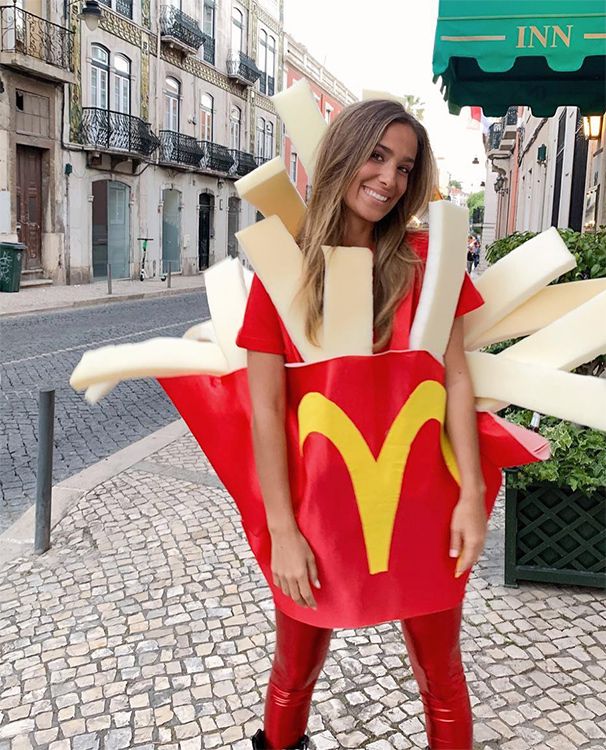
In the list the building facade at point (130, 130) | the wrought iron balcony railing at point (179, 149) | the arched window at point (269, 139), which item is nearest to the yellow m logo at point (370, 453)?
the building facade at point (130, 130)

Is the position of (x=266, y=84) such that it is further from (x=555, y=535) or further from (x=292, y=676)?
(x=292, y=676)

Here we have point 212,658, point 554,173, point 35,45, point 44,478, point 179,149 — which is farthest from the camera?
point 179,149

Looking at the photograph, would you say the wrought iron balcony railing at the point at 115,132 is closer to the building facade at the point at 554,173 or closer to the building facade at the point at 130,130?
the building facade at the point at 130,130

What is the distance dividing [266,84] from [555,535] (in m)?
32.4

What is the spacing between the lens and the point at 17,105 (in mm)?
17719

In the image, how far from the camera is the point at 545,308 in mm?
1549

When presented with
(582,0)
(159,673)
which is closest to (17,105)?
(582,0)

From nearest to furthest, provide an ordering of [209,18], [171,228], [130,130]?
[130,130], [171,228], [209,18]

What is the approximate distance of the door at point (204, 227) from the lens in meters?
28.0

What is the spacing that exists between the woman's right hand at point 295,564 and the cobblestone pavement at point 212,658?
100 centimetres

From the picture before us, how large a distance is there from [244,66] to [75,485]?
27.6 meters

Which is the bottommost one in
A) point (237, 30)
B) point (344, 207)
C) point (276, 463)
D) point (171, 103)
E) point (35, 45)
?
point (276, 463)

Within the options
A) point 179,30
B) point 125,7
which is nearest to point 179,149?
point 179,30

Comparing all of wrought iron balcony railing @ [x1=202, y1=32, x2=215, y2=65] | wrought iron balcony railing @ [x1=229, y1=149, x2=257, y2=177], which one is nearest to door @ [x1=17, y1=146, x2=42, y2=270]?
wrought iron balcony railing @ [x1=202, y1=32, x2=215, y2=65]
